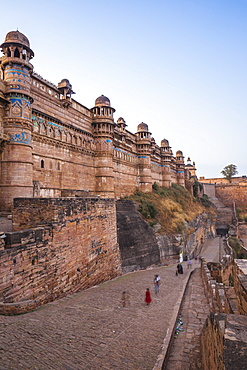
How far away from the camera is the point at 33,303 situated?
568 cm

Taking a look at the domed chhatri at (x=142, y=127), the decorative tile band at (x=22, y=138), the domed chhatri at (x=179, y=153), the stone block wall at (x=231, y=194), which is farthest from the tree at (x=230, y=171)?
the decorative tile band at (x=22, y=138)

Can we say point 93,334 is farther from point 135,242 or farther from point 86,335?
point 135,242

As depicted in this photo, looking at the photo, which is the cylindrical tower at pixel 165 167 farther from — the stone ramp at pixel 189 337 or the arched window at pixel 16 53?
the stone ramp at pixel 189 337

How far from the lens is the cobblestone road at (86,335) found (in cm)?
363

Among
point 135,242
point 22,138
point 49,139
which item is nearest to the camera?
point 22,138

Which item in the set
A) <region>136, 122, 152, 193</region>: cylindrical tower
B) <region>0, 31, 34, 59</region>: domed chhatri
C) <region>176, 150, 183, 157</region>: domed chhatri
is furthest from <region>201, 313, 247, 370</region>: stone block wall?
<region>176, 150, 183, 157</region>: domed chhatri

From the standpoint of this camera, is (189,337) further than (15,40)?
No

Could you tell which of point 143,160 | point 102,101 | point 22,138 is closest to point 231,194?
point 143,160

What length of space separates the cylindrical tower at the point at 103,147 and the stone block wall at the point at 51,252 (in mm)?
10379

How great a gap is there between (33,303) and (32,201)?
2997mm

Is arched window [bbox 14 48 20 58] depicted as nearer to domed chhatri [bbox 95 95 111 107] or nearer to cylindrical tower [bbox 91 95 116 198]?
cylindrical tower [bbox 91 95 116 198]

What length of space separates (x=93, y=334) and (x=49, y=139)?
44.3 feet

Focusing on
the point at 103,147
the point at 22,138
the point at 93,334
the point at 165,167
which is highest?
the point at 165,167

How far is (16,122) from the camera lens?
1270 centimetres
